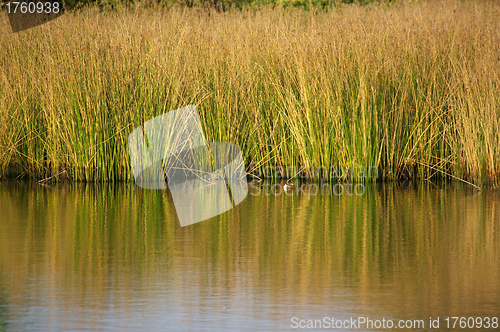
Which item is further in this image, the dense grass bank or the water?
the dense grass bank

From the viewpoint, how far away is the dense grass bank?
23.7 ft

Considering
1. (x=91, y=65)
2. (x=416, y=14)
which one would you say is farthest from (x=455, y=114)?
(x=91, y=65)

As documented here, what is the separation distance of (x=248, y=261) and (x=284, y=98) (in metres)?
3.62

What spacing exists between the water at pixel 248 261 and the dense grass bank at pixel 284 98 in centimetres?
82

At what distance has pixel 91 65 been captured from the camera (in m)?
7.50

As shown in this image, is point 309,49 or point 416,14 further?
point 416,14

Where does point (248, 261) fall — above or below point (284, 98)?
below

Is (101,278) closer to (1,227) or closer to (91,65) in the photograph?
(1,227)

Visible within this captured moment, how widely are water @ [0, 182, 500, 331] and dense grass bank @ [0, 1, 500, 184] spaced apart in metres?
0.82

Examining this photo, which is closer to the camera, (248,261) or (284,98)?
(248,261)

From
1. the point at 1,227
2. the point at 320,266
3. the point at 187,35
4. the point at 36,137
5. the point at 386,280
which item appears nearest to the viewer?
the point at 386,280

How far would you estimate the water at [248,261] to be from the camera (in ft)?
11.2

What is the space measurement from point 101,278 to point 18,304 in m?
0.53

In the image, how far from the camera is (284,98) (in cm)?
769
